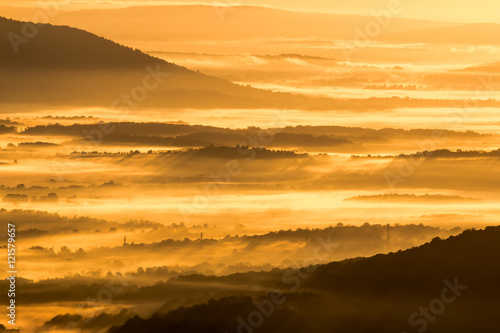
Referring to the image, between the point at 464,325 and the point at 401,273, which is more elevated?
the point at 401,273

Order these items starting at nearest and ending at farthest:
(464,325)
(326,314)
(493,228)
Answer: (464,325), (326,314), (493,228)

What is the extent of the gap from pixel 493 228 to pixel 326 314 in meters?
30.6

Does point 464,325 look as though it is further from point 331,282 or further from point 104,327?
point 104,327

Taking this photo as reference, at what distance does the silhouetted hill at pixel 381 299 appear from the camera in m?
155

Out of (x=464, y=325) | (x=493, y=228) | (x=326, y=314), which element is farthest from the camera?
(x=493, y=228)

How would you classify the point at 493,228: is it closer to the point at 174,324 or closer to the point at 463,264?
the point at 463,264

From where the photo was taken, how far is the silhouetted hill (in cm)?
15462

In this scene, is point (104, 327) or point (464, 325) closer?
point (464, 325)

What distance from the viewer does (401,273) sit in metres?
173

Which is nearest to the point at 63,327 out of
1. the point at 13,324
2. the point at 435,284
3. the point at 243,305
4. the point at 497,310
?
the point at 13,324

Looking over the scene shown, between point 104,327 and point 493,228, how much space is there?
62664 mm

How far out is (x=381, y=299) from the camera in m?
166

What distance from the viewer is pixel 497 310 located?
5910 inches

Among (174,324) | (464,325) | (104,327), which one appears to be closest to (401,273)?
(464,325)
